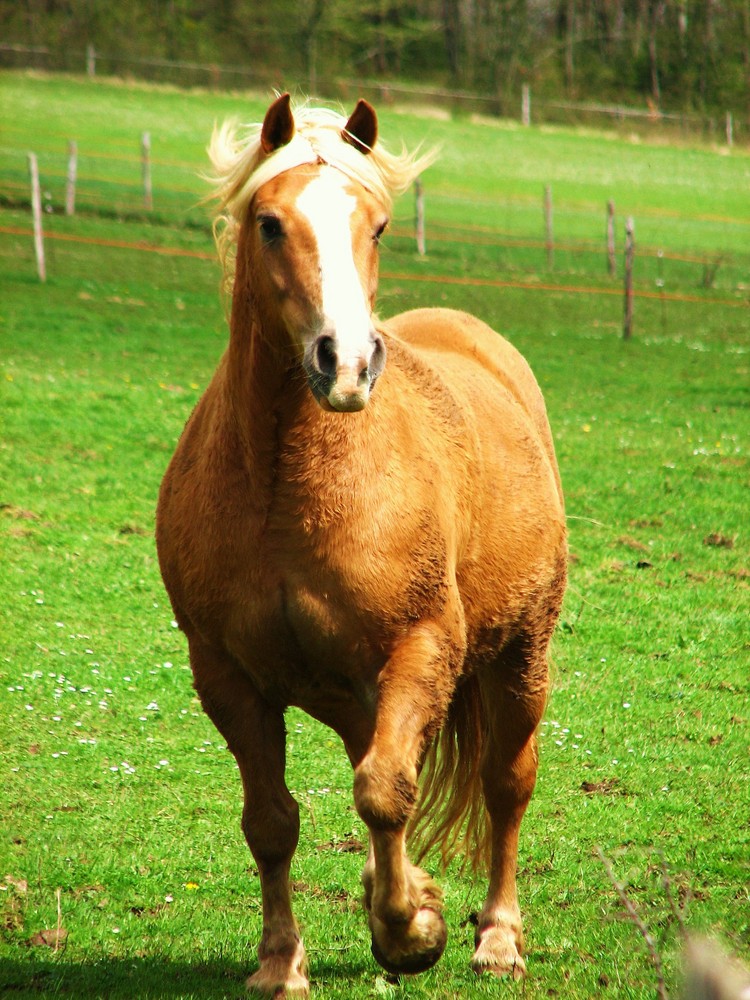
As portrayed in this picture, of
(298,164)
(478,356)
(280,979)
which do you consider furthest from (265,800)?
(478,356)

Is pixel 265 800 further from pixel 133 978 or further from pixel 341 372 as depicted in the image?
pixel 341 372

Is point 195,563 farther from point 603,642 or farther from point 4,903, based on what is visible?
point 603,642

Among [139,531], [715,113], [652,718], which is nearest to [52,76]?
[715,113]

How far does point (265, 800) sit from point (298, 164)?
1.97 meters

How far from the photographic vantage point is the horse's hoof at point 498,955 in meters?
4.28

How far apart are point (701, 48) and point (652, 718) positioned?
52.0 m

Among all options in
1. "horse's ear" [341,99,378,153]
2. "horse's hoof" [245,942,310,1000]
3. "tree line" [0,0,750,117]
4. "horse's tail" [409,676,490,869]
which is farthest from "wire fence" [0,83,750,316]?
"horse's hoof" [245,942,310,1000]

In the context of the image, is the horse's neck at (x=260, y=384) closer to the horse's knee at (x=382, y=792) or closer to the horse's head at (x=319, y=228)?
the horse's head at (x=319, y=228)

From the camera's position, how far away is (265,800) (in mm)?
3906

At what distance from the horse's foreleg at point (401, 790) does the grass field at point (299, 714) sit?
554 millimetres

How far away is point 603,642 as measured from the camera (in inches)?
301

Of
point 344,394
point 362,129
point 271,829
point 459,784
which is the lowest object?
point 459,784

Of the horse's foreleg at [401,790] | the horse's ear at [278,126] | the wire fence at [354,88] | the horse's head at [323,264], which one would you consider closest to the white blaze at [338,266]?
the horse's head at [323,264]

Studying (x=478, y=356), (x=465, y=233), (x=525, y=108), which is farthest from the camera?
(x=525, y=108)
